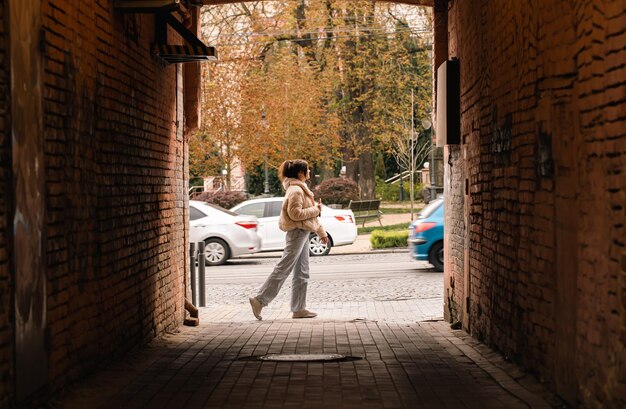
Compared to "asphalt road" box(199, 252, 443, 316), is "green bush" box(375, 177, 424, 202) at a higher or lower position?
higher

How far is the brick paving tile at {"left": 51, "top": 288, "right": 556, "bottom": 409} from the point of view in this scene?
23.2 feet

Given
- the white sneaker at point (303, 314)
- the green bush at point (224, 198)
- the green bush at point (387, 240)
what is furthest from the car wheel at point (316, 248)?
the white sneaker at point (303, 314)

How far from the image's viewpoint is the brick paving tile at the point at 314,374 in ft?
23.2

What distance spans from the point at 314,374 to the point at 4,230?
121 inches

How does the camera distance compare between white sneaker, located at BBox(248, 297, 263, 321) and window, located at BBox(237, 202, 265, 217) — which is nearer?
white sneaker, located at BBox(248, 297, 263, 321)

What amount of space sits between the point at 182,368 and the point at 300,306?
4.86 meters

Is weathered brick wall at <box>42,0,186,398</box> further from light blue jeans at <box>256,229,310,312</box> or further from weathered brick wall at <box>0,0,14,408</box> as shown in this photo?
light blue jeans at <box>256,229,310,312</box>

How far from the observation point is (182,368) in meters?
8.73

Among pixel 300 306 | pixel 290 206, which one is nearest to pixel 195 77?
pixel 290 206

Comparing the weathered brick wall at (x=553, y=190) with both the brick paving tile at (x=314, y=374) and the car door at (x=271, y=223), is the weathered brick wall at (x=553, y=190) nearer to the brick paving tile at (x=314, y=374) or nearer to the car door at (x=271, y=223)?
the brick paving tile at (x=314, y=374)

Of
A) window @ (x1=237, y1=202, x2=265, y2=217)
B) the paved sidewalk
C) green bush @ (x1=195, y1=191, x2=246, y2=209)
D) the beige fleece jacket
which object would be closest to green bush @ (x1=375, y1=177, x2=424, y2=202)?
green bush @ (x1=195, y1=191, x2=246, y2=209)

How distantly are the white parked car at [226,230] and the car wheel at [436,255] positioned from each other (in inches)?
183

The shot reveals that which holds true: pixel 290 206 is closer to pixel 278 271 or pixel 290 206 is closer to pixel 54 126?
pixel 278 271

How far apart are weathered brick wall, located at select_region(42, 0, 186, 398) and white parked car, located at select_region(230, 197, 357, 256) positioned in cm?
1270
